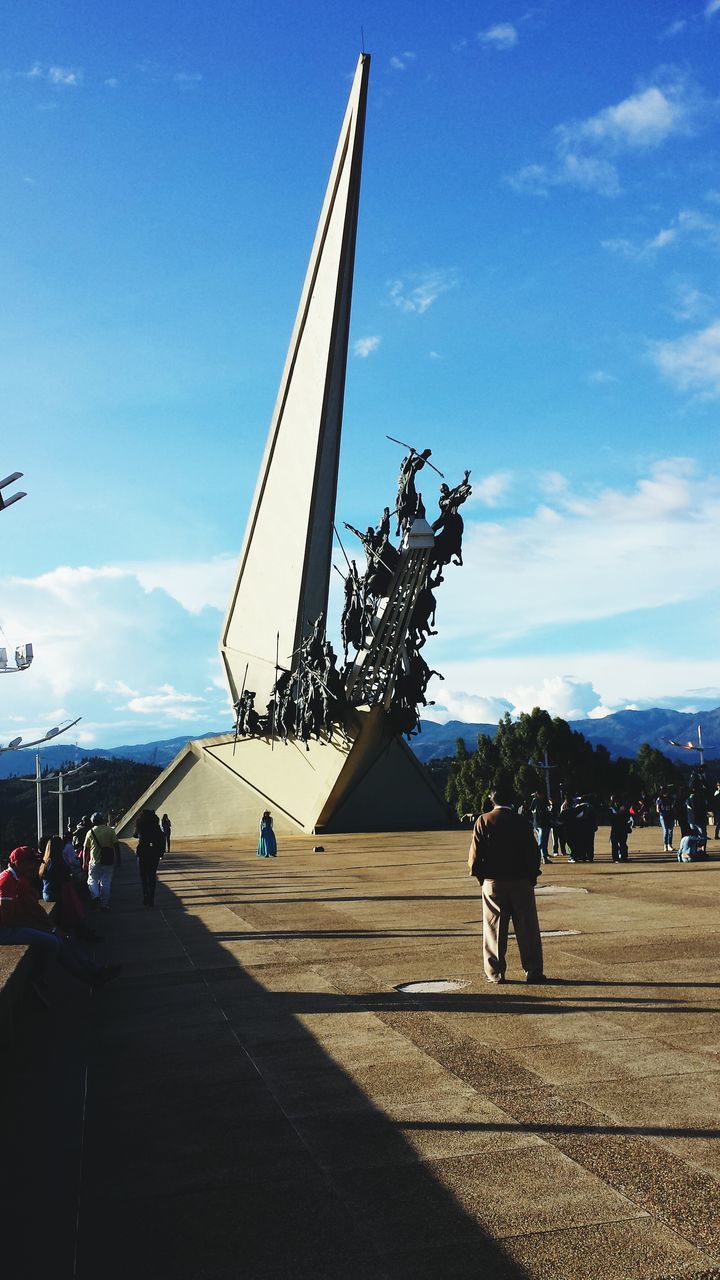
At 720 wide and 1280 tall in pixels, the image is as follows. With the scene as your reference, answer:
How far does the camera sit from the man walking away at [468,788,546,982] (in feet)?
22.9

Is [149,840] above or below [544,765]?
below

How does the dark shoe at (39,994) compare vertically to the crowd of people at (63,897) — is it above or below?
below

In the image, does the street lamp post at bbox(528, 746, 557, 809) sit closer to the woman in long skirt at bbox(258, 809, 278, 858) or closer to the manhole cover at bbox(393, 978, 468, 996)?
the woman in long skirt at bbox(258, 809, 278, 858)

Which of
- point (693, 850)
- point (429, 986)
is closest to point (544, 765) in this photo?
point (693, 850)

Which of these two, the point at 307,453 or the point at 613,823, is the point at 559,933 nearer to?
the point at 613,823

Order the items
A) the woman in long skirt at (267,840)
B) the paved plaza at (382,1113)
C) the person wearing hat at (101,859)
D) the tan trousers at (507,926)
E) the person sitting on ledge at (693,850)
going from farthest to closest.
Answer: the woman in long skirt at (267,840), the person sitting on ledge at (693,850), the person wearing hat at (101,859), the tan trousers at (507,926), the paved plaza at (382,1113)

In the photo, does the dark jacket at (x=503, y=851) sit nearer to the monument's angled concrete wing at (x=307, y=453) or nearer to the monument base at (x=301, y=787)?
the monument base at (x=301, y=787)

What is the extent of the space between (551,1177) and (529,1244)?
51 cm

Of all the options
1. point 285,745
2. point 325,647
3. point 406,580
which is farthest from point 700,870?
point 285,745

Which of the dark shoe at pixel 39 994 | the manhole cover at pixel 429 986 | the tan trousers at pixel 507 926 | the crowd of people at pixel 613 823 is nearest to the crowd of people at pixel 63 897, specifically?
the dark shoe at pixel 39 994

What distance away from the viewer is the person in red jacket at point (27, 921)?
7074mm

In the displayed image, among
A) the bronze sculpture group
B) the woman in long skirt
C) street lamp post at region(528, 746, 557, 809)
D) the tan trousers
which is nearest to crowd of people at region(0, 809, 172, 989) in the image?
the tan trousers

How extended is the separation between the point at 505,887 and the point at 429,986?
0.84 m

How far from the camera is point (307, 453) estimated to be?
38281mm
